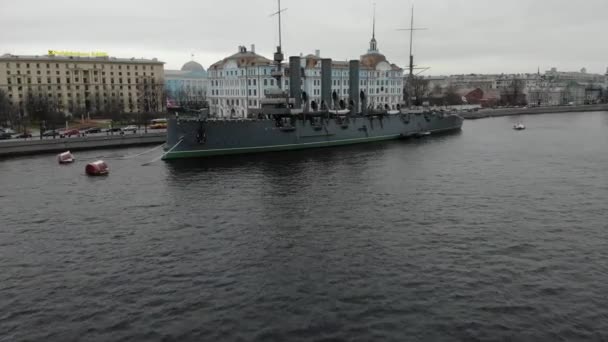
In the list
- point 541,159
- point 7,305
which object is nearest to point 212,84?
point 541,159

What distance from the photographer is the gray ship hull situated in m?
40.6

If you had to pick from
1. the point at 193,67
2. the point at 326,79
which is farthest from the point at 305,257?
the point at 193,67

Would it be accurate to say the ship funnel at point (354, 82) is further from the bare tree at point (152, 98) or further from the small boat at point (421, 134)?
the bare tree at point (152, 98)

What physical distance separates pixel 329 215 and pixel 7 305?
45.1ft

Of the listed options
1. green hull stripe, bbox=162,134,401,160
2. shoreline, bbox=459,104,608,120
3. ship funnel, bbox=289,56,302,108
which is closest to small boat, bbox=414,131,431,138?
green hull stripe, bbox=162,134,401,160

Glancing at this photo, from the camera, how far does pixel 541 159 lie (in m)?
39.9

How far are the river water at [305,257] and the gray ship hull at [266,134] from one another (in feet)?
27.5

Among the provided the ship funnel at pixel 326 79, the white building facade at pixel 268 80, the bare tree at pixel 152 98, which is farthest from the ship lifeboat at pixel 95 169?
the bare tree at pixel 152 98

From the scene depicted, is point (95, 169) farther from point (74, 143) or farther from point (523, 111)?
point (523, 111)

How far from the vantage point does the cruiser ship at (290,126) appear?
134ft

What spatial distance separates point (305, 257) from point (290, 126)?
100 feet

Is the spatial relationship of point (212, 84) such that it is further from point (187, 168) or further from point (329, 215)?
point (329, 215)

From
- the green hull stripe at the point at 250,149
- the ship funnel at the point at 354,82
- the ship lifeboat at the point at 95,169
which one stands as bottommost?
the ship lifeboat at the point at 95,169

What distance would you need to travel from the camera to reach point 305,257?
1702 centimetres
